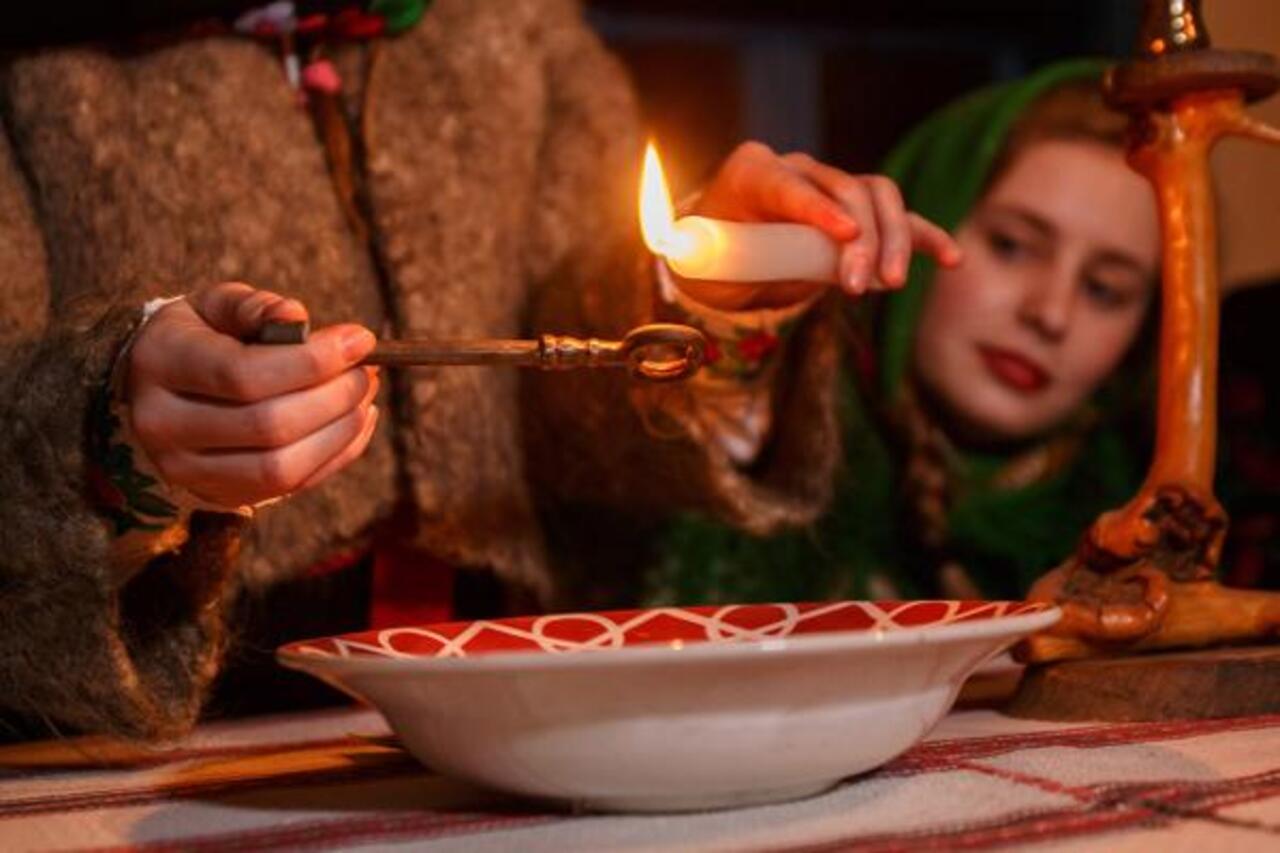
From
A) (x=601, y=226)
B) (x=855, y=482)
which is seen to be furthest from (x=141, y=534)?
(x=855, y=482)

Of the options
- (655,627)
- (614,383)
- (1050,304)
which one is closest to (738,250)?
(655,627)

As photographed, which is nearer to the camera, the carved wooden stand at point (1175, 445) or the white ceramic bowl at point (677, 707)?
the white ceramic bowl at point (677, 707)

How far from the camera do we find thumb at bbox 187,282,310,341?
539 mm

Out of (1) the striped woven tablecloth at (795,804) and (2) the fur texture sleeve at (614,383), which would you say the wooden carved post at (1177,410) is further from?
(2) the fur texture sleeve at (614,383)

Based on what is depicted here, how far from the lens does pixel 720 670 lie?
414 mm

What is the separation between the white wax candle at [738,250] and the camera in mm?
577

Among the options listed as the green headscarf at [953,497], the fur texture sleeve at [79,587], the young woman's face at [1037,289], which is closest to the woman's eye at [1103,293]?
the young woman's face at [1037,289]

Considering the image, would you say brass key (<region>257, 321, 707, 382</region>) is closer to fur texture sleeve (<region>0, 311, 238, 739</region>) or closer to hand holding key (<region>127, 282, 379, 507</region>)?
hand holding key (<region>127, 282, 379, 507</region>)

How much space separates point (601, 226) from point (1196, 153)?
1.36 ft

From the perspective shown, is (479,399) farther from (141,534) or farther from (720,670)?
(720,670)

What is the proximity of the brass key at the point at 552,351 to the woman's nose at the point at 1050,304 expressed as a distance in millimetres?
780

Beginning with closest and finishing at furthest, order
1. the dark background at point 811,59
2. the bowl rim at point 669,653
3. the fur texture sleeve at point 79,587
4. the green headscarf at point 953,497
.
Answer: the bowl rim at point 669,653 < the fur texture sleeve at point 79,587 < the green headscarf at point 953,497 < the dark background at point 811,59

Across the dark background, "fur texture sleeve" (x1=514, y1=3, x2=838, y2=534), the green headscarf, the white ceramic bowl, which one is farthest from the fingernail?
the dark background

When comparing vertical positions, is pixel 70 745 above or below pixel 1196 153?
below
